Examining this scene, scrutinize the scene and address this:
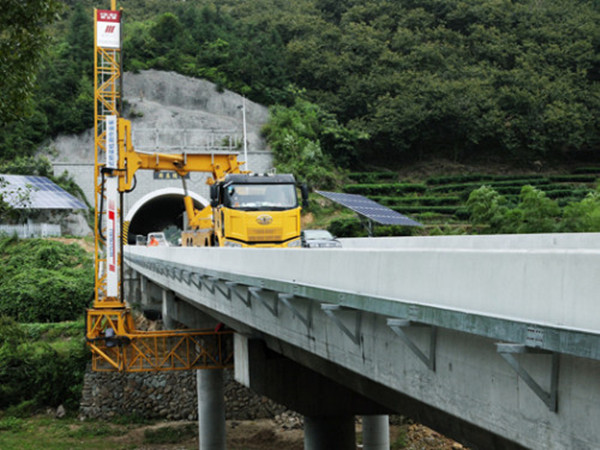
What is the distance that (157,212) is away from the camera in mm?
61531

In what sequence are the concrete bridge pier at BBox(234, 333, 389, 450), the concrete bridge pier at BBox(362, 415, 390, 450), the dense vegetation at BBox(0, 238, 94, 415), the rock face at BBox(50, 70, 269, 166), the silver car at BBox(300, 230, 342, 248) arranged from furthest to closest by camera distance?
1. the rock face at BBox(50, 70, 269, 166)
2. the dense vegetation at BBox(0, 238, 94, 415)
3. the silver car at BBox(300, 230, 342, 248)
4. the concrete bridge pier at BBox(362, 415, 390, 450)
5. the concrete bridge pier at BBox(234, 333, 389, 450)

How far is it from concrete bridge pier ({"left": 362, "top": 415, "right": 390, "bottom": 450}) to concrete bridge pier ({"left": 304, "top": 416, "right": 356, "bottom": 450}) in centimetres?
632

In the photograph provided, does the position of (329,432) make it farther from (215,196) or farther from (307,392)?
(215,196)

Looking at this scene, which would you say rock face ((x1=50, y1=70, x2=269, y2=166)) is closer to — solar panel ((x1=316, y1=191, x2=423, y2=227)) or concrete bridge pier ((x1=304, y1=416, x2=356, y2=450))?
solar panel ((x1=316, y1=191, x2=423, y2=227))

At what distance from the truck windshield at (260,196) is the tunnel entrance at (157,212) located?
26.5 meters

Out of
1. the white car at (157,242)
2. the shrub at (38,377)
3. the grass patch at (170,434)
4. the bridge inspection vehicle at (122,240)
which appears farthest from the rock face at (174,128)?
the bridge inspection vehicle at (122,240)

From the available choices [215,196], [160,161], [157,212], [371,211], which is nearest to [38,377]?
[160,161]

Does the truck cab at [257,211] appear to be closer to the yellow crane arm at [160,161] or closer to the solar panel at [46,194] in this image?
the yellow crane arm at [160,161]

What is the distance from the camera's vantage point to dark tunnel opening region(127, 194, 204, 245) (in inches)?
2194

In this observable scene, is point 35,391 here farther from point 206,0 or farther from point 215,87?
point 206,0

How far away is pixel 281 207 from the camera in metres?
21.3

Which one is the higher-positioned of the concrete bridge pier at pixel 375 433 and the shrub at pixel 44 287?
the shrub at pixel 44 287

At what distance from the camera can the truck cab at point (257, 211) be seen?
821 inches

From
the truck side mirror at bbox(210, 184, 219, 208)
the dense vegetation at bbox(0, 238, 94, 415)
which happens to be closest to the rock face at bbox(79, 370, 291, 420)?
the dense vegetation at bbox(0, 238, 94, 415)
